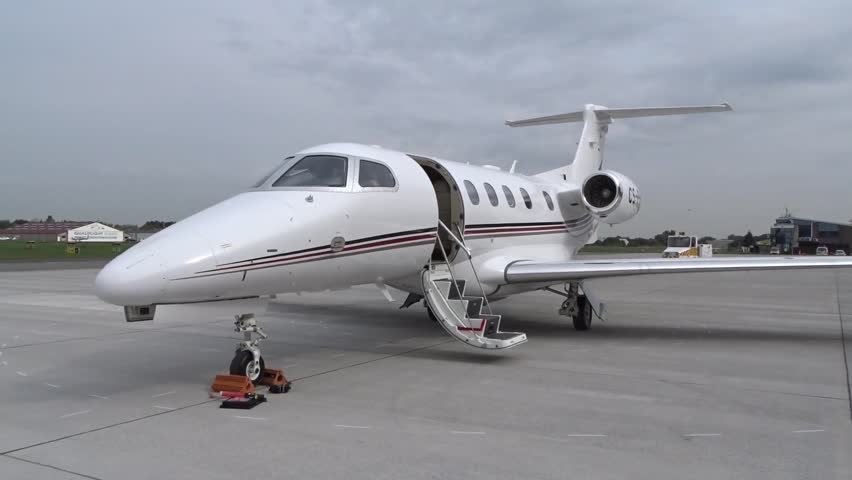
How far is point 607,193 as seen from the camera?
13.7 m

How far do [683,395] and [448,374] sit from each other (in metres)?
2.67

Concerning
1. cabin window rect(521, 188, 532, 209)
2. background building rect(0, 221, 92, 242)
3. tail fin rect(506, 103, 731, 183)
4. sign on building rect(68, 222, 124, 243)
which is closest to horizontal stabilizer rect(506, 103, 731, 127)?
tail fin rect(506, 103, 731, 183)

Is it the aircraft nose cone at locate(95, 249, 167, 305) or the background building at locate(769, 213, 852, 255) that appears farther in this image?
the background building at locate(769, 213, 852, 255)

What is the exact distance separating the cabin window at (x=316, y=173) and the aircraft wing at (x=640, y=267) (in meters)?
3.86

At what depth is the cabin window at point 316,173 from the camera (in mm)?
7406

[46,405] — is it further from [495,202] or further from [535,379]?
[495,202]

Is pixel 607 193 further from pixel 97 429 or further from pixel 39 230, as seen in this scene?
pixel 39 230

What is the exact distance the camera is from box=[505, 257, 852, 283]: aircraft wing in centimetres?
1009

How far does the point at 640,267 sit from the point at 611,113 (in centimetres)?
742

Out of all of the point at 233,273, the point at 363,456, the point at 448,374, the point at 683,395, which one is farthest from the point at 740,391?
the point at 233,273

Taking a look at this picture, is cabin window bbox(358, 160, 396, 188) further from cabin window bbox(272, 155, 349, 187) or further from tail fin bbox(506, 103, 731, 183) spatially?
tail fin bbox(506, 103, 731, 183)

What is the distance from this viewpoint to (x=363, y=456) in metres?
4.67

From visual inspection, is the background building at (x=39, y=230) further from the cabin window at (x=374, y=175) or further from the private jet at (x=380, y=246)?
the cabin window at (x=374, y=175)

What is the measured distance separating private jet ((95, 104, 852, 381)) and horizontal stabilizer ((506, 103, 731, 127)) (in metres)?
2.86
